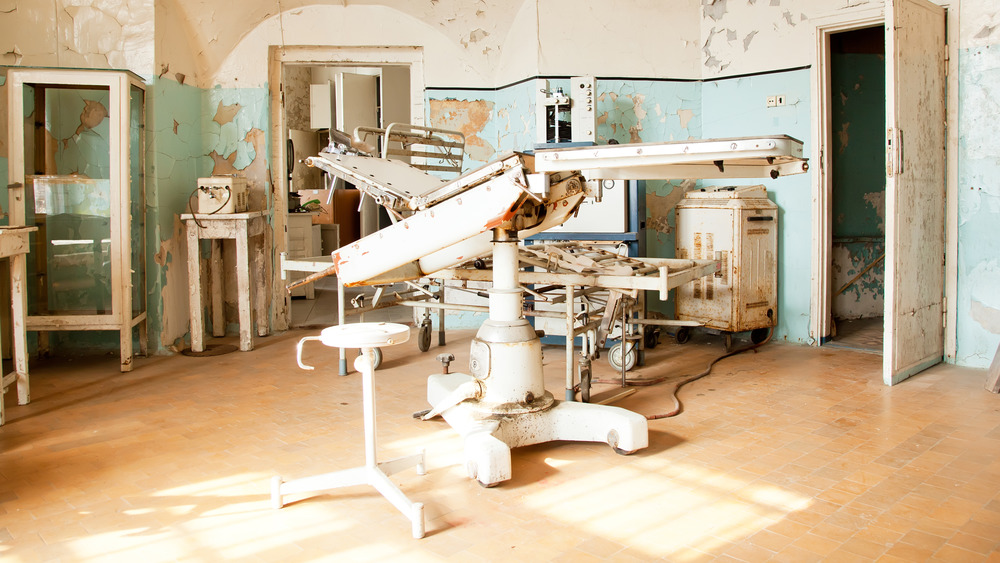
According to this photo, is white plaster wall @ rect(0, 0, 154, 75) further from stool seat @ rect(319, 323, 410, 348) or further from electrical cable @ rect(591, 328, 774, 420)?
electrical cable @ rect(591, 328, 774, 420)

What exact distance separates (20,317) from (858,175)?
20.0ft

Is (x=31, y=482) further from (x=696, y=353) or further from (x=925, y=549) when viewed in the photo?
(x=696, y=353)

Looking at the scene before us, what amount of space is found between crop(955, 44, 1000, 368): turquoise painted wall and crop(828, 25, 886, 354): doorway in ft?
5.39

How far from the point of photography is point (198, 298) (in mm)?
5344

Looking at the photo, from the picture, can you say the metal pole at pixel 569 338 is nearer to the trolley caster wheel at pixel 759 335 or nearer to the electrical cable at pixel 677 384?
the electrical cable at pixel 677 384

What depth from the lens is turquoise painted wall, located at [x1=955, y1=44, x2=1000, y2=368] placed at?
456 centimetres

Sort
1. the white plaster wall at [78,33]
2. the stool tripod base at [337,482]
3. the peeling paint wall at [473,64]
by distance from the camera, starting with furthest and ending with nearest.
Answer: the peeling paint wall at [473,64], the white plaster wall at [78,33], the stool tripod base at [337,482]

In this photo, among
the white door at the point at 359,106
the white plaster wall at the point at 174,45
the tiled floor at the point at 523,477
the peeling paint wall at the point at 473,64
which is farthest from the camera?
the white door at the point at 359,106

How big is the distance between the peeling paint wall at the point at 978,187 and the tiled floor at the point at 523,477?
293 mm

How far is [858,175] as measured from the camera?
257 inches

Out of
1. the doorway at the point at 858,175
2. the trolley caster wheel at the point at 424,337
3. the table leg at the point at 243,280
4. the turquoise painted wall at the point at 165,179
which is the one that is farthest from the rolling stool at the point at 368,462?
the doorway at the point at 858,175

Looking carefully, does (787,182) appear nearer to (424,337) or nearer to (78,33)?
(424,337)

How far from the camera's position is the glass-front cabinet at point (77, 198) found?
4660 mm

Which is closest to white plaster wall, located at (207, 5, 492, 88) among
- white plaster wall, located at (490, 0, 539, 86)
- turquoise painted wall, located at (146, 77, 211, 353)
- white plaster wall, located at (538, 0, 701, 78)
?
white plaster wall, located at (490, 0, 539, 86)
